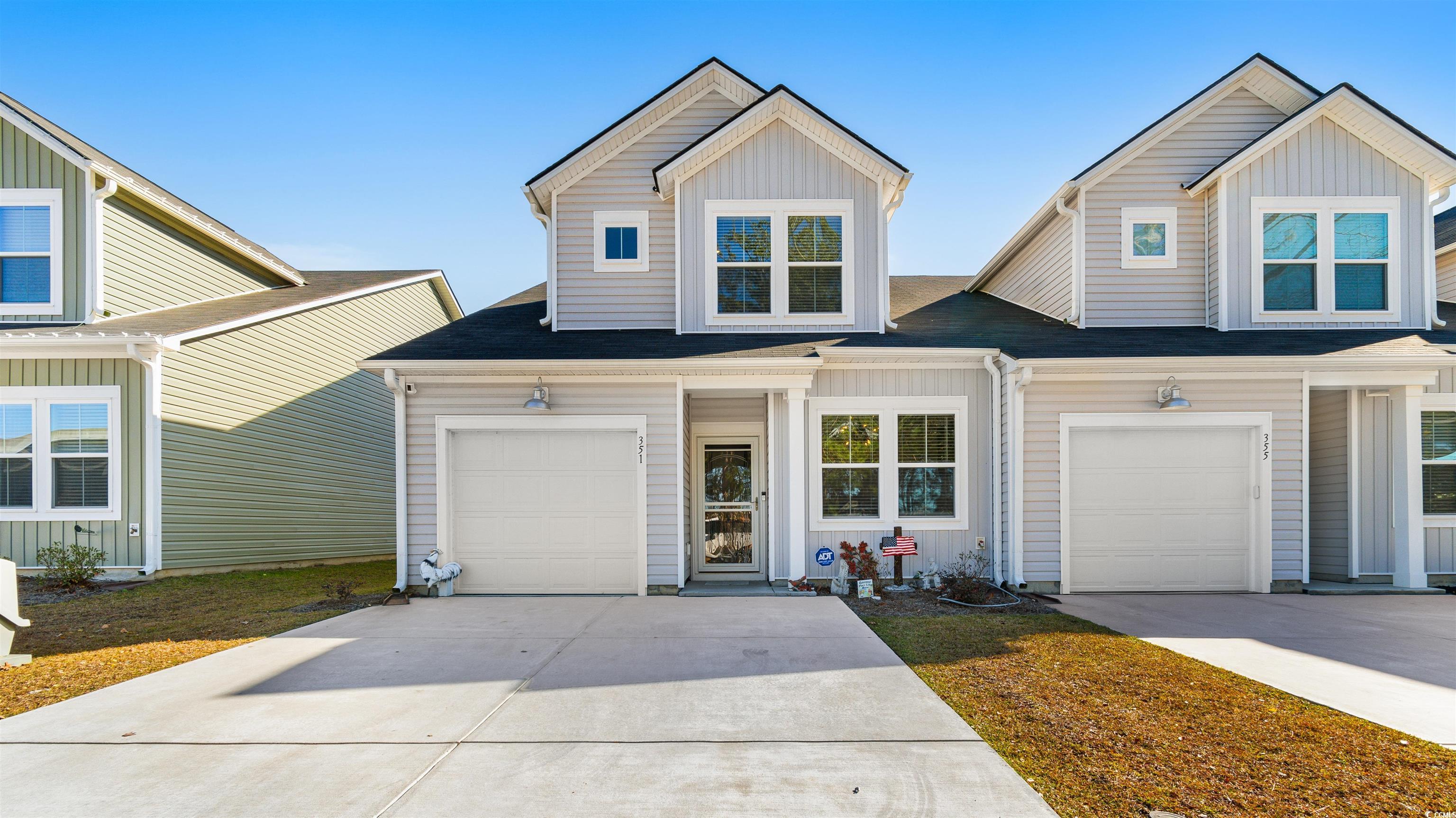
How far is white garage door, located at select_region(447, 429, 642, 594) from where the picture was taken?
28.7ft

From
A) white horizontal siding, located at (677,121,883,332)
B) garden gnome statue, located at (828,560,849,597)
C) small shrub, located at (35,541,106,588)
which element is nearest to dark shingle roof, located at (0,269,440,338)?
small shrub, located at (35,541,106,588)

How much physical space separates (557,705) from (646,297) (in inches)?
255

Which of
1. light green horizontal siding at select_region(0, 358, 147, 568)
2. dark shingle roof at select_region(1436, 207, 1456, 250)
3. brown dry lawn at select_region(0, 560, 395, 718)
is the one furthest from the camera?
dark shingle roof at select_region(1436, 207, 1456, 250)

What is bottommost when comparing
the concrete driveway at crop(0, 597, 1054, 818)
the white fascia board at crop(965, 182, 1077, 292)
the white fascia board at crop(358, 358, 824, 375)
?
the concrete driveway at crop(0, 597, 1054, 818)

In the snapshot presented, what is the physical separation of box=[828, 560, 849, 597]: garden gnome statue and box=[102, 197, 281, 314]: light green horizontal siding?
34.7 feet

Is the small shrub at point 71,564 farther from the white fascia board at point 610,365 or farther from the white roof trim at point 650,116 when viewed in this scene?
the white roof trim at point 650,116

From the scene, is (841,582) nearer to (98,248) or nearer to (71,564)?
(71,564)

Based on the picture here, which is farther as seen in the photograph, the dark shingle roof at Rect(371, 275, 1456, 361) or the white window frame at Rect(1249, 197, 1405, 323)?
the white window frame at Rect(1249, 197, 1405, 323)

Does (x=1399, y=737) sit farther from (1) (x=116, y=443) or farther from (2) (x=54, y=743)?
(1) (x=116, y=443)

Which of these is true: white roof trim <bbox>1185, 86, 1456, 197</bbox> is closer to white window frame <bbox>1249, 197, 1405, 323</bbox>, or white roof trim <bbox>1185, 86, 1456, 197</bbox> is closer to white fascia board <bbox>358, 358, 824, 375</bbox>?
white window frame <bbox>1249, 197, 1405, 323</bbox>

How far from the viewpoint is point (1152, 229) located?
403 inches

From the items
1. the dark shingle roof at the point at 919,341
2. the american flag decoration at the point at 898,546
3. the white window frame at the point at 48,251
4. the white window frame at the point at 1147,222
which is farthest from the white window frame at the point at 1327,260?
the white window frame at the point at 48,251

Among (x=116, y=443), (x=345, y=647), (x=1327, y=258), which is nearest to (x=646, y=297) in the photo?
(x=345, y=647)

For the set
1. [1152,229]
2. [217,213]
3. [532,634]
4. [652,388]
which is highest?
[217,213]
